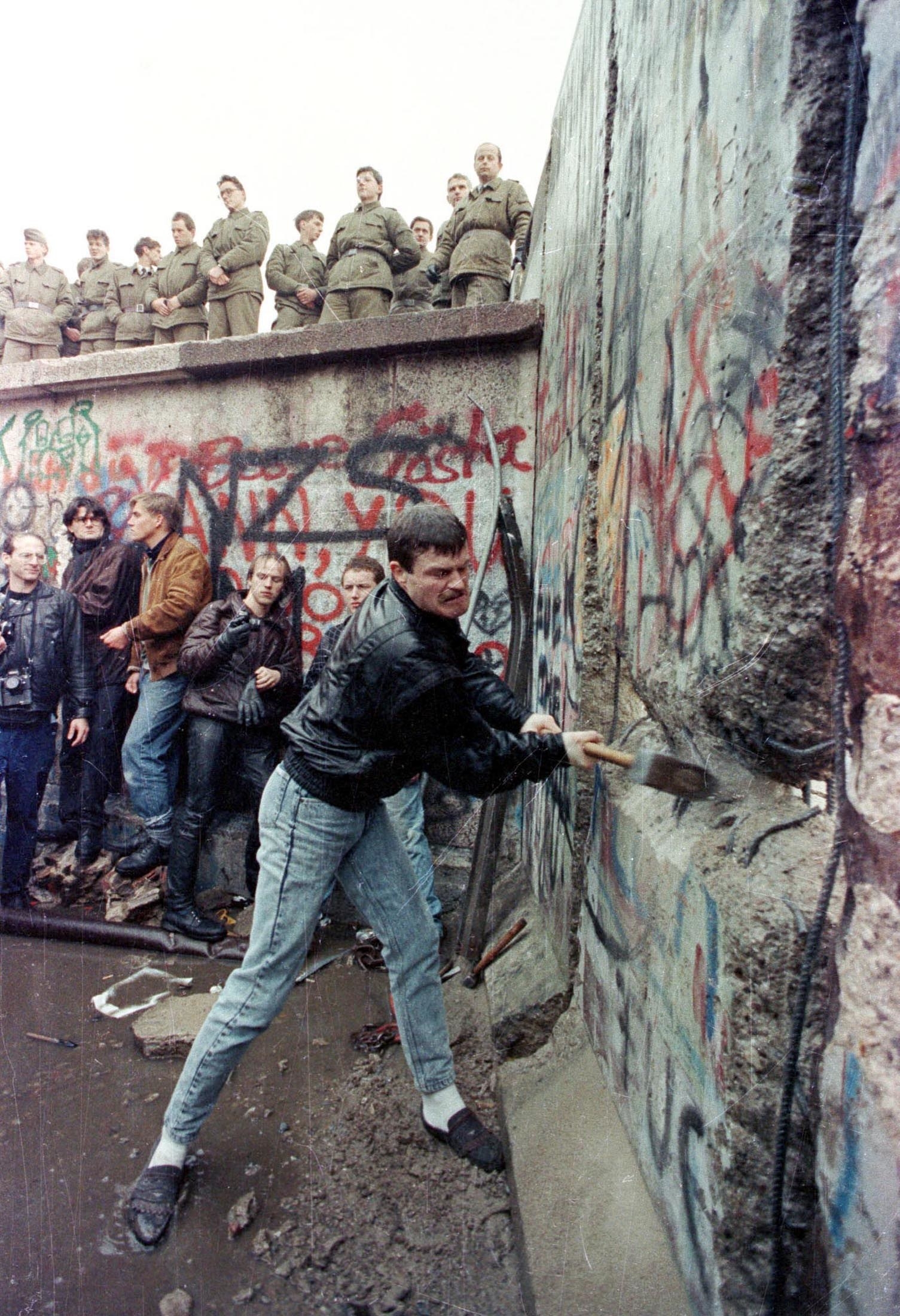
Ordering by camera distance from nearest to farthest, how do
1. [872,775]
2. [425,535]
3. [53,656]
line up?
1. [872,775]
2. [425,535]
3. [53,656]

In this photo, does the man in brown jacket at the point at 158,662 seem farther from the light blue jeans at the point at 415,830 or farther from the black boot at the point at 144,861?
the light blue jeans at the point at 415,830

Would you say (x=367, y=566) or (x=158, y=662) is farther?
(x=158, y=662)

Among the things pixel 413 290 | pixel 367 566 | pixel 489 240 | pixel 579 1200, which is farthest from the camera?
pixel 413 290

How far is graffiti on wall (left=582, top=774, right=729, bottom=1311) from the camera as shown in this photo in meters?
1.46

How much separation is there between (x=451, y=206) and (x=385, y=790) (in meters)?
7.20

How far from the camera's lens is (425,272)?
24.7 ft

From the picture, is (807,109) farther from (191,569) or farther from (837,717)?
(191,569)

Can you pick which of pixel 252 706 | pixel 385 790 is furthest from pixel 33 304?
pixel 385 790

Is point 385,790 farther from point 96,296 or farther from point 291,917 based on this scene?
point 96,296

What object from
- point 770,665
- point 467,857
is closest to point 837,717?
point 770,665

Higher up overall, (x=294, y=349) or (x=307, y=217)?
(x=307, y=217)

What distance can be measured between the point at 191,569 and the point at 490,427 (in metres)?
1.96

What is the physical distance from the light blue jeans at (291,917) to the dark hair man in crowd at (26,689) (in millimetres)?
2717

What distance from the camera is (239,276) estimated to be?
720 centimetres
